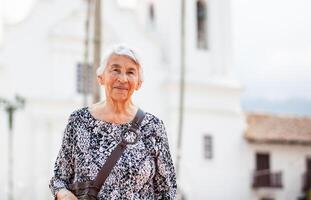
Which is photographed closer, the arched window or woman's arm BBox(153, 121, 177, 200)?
woman's arm BBox(153, 121, 177, 200)

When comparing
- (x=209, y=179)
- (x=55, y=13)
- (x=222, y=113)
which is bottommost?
(x=209, y=179)

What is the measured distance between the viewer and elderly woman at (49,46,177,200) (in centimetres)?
396

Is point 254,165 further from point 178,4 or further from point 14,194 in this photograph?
point 14,194

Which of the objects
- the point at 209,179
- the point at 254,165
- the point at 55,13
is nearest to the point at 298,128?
the point at 254,165

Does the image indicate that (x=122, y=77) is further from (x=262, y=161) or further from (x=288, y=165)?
(x=288, y=165)

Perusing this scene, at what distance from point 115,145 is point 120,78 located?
32 centimetres

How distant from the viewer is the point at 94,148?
4012 millimetres

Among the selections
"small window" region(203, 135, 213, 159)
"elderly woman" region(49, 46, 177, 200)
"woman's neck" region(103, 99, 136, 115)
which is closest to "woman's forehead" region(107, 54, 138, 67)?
"elderly woman" region(49, 46, 177, 200)

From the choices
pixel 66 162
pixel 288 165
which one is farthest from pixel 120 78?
pixel 288 165

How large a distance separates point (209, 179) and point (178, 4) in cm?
676

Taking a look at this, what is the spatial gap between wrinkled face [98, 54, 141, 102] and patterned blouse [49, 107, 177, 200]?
0.47ft

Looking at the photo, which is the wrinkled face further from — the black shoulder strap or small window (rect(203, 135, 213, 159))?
small window (rect(203, 135, 213, 159))

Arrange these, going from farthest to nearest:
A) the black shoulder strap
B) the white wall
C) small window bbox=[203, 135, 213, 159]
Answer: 1. the white wall
2. small window bbox=[203, 135, 213, 159]
3. the black shoulder strap

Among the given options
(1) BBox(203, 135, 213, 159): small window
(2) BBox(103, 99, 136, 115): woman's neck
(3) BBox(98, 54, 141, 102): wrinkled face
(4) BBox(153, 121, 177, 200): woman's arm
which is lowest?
(1) BBox(203, 135, 213, 159): small window
